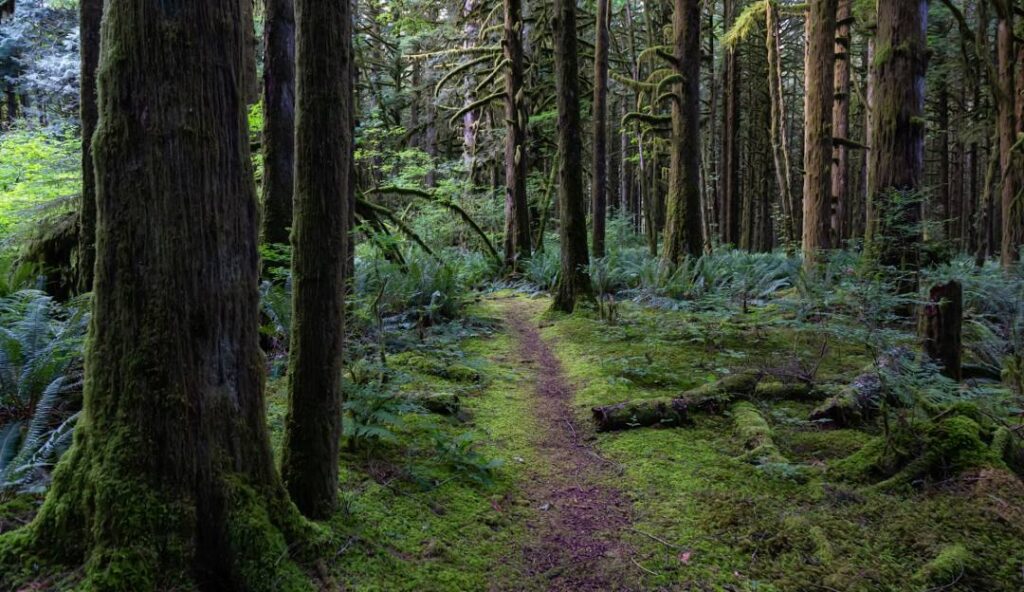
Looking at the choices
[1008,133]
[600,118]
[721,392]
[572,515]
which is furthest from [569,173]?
[1008,133]

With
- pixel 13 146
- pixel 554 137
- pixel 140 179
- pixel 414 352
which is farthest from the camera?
pixel 554 137

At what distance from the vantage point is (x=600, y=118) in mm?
13297

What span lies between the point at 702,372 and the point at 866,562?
141 inches

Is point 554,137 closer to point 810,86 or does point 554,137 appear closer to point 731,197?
point 731,197

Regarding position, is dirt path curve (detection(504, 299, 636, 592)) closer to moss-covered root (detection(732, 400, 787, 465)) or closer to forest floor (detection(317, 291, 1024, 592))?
forest floor (detection(317, 291, 1024, 592))

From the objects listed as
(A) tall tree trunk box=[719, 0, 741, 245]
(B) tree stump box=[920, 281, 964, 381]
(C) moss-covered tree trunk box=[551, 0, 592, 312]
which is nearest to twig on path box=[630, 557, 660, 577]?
(B) tree stump box=[920, 281, 964, 381]

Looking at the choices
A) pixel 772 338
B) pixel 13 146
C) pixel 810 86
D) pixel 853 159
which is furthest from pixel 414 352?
pixel 853 159

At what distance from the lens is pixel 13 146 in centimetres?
1116

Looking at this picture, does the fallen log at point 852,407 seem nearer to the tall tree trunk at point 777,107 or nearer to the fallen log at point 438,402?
the fallen log at point 438,402

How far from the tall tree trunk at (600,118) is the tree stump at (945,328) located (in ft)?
28.9

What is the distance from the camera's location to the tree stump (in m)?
4.68

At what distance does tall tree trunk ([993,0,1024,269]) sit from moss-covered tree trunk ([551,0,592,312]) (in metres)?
7.11

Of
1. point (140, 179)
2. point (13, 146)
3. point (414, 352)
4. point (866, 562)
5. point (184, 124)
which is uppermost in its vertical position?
point (13, 146)

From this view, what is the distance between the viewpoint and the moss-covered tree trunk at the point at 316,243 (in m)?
2.89
